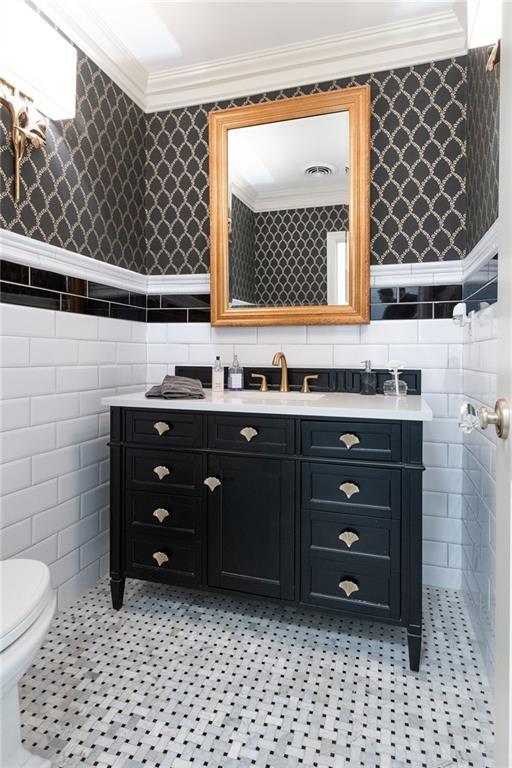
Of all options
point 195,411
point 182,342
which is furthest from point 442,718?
point 182,342

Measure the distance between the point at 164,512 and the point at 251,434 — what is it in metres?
0.51

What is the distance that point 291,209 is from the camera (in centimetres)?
224

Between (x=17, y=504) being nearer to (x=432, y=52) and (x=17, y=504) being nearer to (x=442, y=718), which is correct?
(x=442, y=718)

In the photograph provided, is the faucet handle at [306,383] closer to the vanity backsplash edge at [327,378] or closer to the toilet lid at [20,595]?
the vanity backsplash edge at [327,378]

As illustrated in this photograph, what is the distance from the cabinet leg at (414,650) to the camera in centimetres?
159

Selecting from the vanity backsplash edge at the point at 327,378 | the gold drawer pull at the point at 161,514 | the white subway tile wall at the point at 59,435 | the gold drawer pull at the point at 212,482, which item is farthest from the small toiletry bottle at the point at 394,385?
the white subway tile wall at the point at 59,435

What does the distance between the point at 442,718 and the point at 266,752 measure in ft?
1.83

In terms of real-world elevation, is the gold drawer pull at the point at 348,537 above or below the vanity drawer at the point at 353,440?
below

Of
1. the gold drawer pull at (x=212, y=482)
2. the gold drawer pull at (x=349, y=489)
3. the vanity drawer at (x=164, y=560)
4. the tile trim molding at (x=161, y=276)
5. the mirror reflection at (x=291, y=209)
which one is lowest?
the vanity drawer at (x=164, y=560)

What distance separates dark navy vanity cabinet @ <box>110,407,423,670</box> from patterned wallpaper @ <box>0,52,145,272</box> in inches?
32.9

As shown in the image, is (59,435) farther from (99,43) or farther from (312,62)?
(312,62)

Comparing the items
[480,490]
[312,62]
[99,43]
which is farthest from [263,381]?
[99,43]

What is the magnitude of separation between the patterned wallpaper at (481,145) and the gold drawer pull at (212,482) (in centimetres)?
136

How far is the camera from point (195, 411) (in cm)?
183
